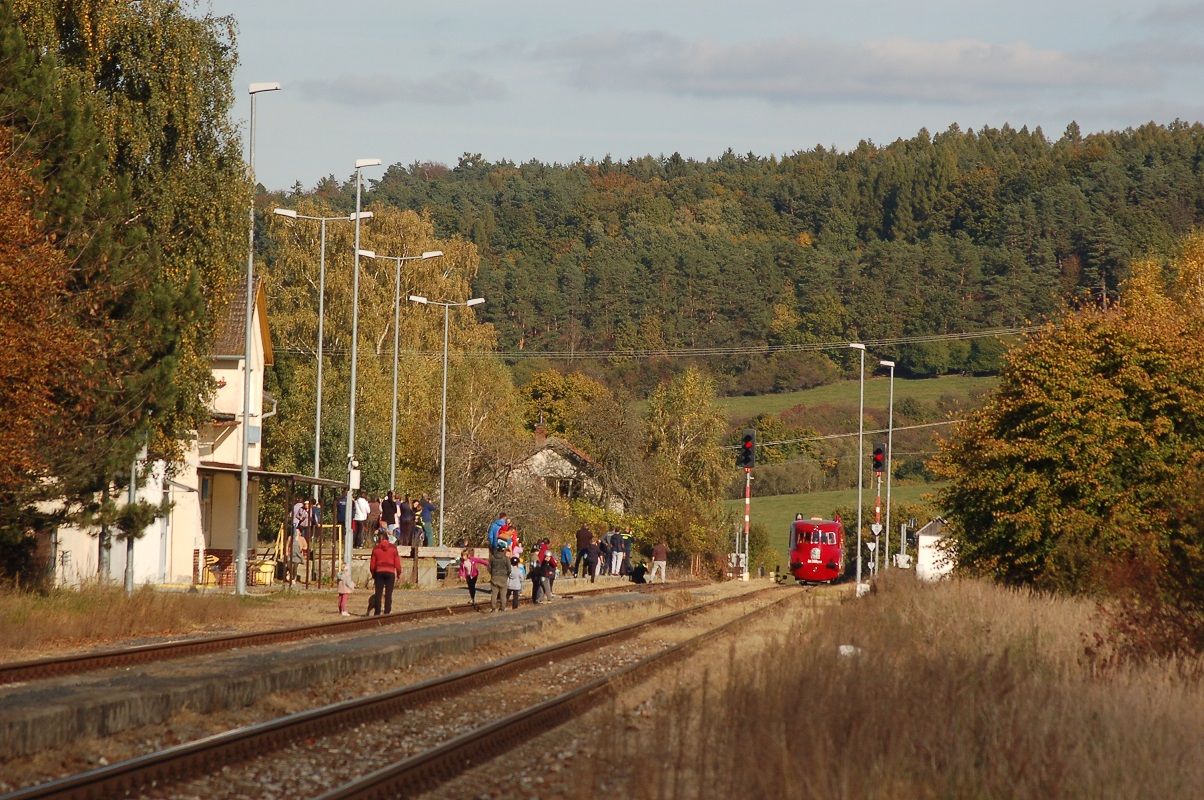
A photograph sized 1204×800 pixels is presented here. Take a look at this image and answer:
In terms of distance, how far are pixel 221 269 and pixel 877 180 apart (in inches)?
6361

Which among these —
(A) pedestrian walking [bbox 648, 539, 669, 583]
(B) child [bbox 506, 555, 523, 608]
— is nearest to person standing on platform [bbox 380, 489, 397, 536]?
(B) child [bbox 506, 555, 523, 608]

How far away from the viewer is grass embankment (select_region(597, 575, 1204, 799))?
32.4 ft

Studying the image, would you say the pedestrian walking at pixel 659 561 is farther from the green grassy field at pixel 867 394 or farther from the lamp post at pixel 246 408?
the green grassy field at pixel 867 394

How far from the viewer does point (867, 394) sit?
140750mm

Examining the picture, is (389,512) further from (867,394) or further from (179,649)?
(867,394)

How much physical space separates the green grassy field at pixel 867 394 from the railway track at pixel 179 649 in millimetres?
104858

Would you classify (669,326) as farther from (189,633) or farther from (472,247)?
(189,633)

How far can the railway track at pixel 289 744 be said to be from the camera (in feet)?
35.6

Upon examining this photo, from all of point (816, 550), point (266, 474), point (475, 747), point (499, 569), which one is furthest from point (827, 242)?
point (475, 747)

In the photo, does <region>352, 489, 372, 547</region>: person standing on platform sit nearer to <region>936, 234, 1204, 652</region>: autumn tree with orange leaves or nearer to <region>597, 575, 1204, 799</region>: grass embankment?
<region>936, 234, 1204, 652</region>: autumn tree with orange leaves

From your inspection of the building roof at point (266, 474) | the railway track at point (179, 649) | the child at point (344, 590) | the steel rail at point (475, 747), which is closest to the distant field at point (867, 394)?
the building roof at point (266, 474)

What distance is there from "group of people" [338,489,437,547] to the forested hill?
9515cm

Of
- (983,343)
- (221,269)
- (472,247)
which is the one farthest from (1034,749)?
(983,343)

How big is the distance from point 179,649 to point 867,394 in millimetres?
122384
